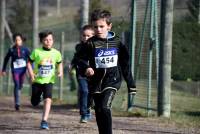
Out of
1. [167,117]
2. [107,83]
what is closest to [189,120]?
[167,117]

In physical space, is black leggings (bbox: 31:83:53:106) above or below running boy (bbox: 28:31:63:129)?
below

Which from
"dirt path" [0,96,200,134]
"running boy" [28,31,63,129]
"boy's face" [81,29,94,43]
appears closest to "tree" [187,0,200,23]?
"dirt path" [0,96,200,134]

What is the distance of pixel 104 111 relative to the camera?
7961mm

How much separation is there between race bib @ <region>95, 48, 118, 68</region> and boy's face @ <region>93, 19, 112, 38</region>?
196mm

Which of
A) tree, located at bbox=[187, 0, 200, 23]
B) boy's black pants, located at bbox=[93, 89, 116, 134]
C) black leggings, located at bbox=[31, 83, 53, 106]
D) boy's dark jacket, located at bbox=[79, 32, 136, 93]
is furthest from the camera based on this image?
tree, located at bbox=[187, 0, 200, 23]

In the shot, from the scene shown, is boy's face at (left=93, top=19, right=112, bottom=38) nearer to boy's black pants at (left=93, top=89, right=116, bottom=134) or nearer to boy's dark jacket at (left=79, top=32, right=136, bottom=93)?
boy's dark jacket at (left=79, top=32, right=136, bottom=93)

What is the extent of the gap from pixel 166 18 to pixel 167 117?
6.15ft

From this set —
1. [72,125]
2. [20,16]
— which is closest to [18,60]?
[72,125]

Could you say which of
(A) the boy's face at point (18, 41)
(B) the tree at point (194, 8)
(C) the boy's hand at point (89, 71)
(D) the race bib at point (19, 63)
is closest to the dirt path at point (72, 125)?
(D) the race bib at point (19, 63)

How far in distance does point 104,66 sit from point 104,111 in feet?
2.04

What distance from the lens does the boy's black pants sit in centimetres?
796

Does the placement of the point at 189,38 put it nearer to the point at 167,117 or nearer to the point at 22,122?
the point at 167,117

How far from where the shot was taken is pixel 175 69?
14.7 metres

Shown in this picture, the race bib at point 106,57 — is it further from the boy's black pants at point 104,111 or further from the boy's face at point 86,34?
the boy's face at point 86,34
